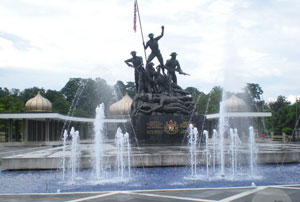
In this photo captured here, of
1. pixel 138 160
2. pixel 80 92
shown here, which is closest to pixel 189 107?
pixel 138 160

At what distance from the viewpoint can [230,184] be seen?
9.16 m

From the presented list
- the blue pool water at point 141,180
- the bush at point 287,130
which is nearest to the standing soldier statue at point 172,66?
the blue pool water at point 141,180

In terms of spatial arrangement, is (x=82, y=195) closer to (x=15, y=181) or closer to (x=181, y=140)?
(x=15, y=181)

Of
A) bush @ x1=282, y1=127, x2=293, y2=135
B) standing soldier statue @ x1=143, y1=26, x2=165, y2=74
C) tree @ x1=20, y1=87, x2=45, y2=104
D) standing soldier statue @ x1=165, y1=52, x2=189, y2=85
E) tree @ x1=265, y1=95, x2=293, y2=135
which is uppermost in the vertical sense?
tree @ x1=20, y1=87, x2=45, y2=104

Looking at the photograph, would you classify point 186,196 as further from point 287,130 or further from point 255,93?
point 255,93

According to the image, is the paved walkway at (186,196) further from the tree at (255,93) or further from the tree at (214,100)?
the tree at (255,93)

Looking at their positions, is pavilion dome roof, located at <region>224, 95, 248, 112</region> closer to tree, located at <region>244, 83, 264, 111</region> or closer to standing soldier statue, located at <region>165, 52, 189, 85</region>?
tree, located at <region>244, 83, 264, 111</region>

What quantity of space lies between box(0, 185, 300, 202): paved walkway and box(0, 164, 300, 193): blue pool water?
0.90 metres

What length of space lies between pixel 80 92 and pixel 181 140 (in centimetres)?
5575

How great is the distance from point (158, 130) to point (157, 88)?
9.88 feet

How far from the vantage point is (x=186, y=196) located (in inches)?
289

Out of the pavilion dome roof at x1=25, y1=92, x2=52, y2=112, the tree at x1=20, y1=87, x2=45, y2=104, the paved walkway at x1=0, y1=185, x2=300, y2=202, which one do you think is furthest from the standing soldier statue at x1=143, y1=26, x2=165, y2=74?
the tree at x1=20, y1=87, x2=45, y2=104

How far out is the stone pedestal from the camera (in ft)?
59.3

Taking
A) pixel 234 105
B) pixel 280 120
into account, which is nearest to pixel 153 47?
pixel 234 105
